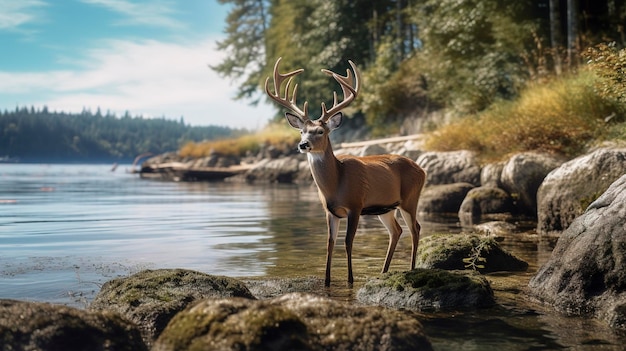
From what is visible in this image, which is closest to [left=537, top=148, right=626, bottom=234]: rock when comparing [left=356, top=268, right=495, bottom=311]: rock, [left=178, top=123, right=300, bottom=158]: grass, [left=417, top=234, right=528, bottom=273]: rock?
[left=417, top=234, right=528, bottom=273]: rock

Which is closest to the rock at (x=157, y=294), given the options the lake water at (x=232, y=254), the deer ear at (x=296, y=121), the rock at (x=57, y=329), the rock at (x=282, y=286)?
the rock at (x=282, y=286)

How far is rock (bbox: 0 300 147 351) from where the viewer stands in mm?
4496

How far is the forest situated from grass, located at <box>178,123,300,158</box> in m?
2.76

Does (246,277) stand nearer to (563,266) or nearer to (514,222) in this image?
(563,266)

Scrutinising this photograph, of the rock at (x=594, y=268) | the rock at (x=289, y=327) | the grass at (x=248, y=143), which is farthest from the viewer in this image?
the grass at (x=248, y=143)

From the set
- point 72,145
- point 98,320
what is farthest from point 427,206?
point 72,145

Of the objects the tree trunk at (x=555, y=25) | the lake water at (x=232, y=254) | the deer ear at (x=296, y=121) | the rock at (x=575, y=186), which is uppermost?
the tree trunk at (x=555, y=25)

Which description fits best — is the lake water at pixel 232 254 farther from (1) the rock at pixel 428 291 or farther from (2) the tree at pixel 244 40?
(2) the tree at pixel 244 40

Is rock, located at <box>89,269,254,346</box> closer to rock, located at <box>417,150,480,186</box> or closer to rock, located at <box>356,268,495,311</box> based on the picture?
rock, located at <box>356,268,495,311</box>

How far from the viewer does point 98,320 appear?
15.7 ft

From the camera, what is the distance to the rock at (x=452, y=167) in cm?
1858

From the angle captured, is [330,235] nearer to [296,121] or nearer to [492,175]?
[296,121]

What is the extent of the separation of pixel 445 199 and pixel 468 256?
28.3 feet

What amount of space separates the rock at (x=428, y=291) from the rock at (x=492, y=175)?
9.83 m
